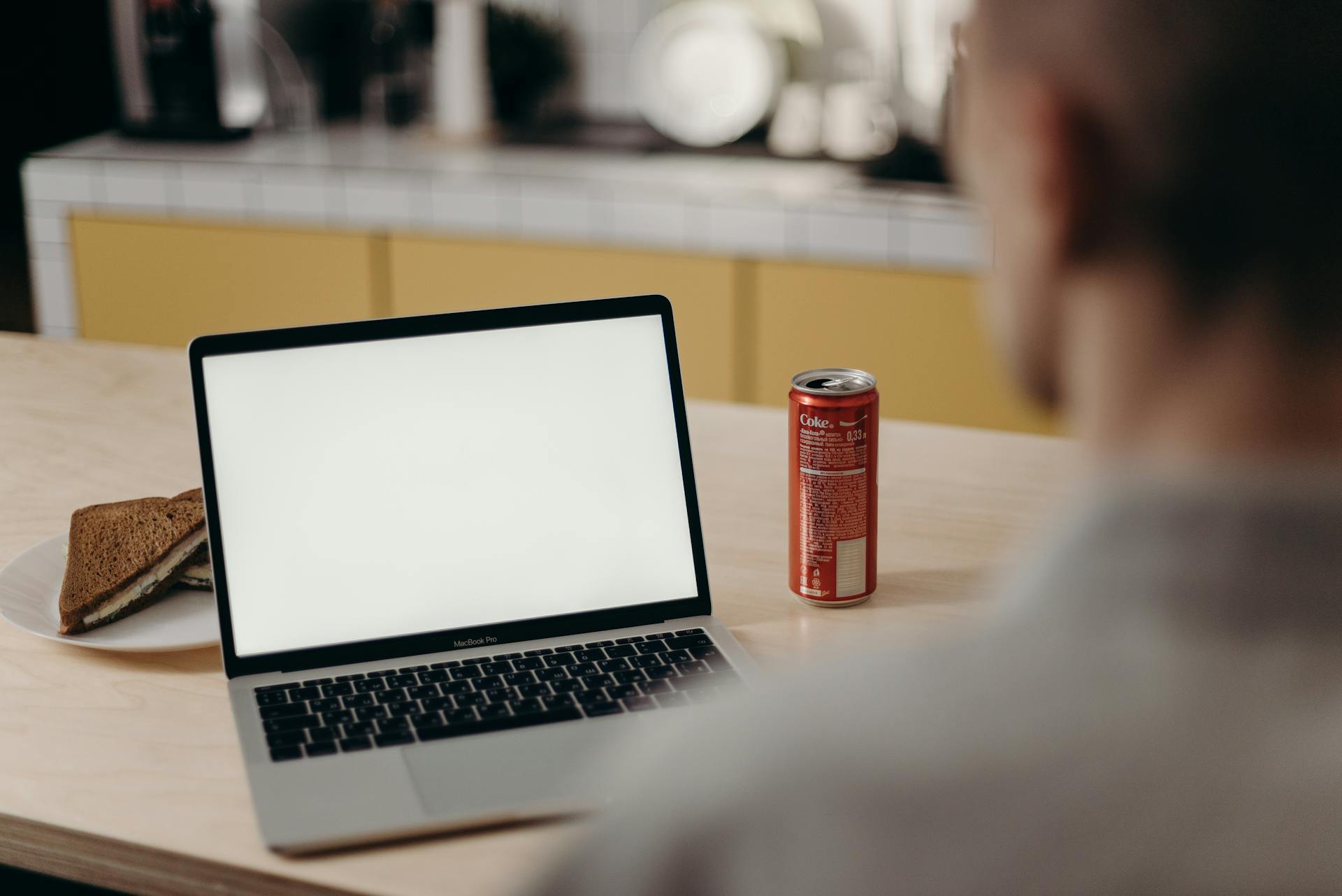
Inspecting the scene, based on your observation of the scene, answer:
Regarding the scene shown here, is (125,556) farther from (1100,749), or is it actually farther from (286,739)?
(1100,749)

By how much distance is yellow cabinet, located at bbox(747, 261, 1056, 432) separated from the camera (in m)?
2.52

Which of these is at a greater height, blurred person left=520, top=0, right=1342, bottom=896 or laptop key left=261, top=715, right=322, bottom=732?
blurred person left=520, top=0, right=1342, bottom=896

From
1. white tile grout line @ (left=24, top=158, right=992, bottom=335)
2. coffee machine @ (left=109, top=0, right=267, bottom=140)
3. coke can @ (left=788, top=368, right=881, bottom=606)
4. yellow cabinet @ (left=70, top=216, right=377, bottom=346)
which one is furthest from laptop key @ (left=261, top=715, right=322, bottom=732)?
coffee machine @ (left=109, top=0, right=267, bottom=140)

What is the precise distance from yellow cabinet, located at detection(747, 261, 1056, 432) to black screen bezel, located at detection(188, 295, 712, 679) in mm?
1476

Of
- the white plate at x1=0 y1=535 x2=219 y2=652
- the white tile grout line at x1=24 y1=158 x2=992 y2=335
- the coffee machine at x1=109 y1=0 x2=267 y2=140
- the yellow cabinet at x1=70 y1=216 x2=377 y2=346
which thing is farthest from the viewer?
the coffee machine at x1=109 y1=0 x2=267 y2=140

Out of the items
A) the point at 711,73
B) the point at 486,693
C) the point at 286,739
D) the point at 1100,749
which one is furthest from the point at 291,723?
the point at 711,73

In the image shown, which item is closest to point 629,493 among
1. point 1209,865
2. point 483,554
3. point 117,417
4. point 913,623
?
point 483,554

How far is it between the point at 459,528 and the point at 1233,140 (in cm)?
79

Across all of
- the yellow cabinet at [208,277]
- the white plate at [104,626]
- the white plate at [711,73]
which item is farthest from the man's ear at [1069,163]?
the white plate at [711,73]

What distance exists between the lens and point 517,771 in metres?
0.82

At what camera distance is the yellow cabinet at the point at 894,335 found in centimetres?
252

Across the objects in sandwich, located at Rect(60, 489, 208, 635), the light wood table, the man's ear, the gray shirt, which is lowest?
the light wood table

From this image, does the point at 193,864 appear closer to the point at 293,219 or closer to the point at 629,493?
the point at 629,493

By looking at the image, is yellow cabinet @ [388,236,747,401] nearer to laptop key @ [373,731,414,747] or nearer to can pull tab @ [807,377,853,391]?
can pull tab @ [807,377,853,391]
